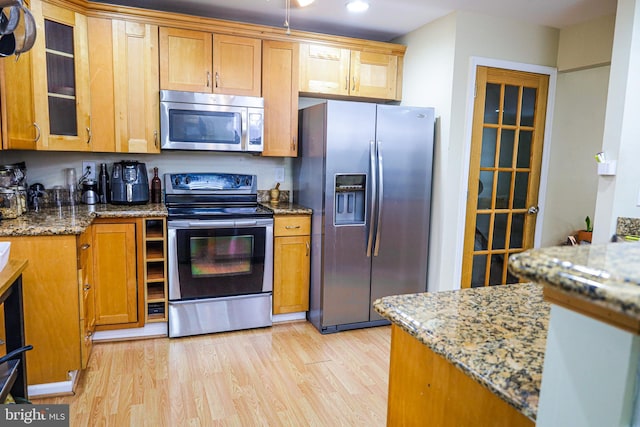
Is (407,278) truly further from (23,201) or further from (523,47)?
(23,201)

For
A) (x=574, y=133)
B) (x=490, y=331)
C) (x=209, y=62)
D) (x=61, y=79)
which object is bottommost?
(x=490, y=331)

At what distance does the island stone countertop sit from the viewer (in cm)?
46

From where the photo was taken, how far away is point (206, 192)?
3.53 meters

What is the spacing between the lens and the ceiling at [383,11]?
295cm

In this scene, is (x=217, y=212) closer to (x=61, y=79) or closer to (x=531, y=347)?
(x=61, y=79)

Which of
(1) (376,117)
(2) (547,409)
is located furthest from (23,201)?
(2) (547,409)

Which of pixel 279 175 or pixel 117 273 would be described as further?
pixel 279 175

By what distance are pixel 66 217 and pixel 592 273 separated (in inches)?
110

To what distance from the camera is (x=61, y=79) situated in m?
2.80

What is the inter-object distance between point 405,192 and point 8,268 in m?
2.52

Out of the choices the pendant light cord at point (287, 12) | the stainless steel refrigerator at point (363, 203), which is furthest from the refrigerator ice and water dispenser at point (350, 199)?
the pendant light cord at point (287, 12)

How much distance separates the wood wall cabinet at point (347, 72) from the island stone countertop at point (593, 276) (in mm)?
3114

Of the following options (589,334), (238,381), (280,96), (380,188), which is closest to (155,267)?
(238,381)

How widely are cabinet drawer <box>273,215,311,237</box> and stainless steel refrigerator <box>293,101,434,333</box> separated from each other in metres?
0.06
